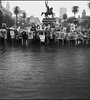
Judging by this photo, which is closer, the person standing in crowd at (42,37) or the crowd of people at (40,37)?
the person standing in crowd at (42,37)

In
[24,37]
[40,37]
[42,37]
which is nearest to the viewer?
[24,37]

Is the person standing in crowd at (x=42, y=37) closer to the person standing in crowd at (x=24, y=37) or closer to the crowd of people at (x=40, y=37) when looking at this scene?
the crowd of people at (x=40, y=37)

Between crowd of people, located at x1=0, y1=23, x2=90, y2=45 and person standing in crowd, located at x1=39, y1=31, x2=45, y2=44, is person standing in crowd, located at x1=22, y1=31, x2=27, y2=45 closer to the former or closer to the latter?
crowd of people, located at x1=0, y1=23, x2=90, y2=45

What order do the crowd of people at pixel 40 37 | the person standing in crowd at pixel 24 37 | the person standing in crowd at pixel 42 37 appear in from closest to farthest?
the person standing in crowd at pixel 24 37 < the person standing in crowd at pixel 42 37 < the crowd of people at pixel 40 37

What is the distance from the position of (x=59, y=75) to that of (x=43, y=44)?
19.1 meters

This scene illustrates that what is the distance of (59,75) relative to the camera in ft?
32.4

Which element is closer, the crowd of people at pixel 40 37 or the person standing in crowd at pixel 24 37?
the person standing in crowd at pixel 24 37

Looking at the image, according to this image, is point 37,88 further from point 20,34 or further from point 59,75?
point 20,34

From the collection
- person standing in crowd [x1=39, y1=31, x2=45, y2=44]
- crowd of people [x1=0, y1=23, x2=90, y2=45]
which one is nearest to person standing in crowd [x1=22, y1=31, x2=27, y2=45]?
crowd of people [x1=0, y1=23, x2=90, y2=45]

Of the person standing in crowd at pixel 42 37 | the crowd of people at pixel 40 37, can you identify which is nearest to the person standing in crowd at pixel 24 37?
the crowd of people at pixel 40 37

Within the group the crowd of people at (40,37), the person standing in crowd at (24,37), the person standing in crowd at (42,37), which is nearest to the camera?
the person standing in crowd at (24,37)

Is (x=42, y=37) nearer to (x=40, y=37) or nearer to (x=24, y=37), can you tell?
(x=40, y=37)

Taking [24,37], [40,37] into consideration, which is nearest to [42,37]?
[40,37]

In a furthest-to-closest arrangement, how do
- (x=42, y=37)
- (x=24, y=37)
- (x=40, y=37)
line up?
(x=40, y=37)
(x=42, y=37)
(x=24, y=37)
